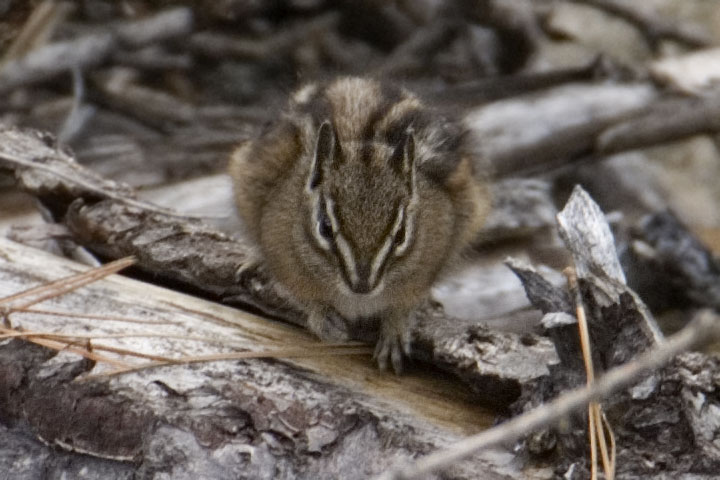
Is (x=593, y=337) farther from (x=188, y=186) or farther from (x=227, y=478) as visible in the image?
(x=188, y=186)

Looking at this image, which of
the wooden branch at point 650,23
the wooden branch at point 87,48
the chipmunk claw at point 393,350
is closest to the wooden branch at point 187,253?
the chipmunk claw at point 393,350

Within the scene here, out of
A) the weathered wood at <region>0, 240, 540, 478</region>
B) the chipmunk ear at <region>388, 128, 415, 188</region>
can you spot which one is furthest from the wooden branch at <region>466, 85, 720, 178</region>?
the weathered wood at <region>0, 240, 540, 478</region>

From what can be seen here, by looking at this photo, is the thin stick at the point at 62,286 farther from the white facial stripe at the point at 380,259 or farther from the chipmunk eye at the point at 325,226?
the white facial stripe at the point at 380,259

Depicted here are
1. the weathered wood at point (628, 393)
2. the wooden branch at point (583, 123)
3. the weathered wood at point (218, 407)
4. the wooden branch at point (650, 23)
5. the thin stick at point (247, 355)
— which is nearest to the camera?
the weathered wood at point (628, 393)

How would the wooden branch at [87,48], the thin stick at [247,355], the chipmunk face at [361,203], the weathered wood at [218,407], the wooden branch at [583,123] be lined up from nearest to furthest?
the weathered wood at [218,407] → the thin stick at [247,355] → the chipmunk face at [361,203] → the wooden branch at [583,123] → the wooden branch at [87,48]

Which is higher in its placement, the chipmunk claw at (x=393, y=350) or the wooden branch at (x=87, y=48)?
the wooden branch at (x=87, y=48)

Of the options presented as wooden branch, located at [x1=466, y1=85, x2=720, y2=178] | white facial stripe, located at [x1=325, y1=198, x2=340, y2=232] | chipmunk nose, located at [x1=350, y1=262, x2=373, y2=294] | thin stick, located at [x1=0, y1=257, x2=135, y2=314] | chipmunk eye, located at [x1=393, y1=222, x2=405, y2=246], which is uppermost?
white facial stripe, located at [x1=325, y1=198, x2=340, y2=232]

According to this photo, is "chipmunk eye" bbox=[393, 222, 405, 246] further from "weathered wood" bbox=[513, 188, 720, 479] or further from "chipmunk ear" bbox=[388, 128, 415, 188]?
"weathered wood" bbox=[513, 188, 720, 479]

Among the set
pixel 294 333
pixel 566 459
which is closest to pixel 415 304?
pixel 294 333

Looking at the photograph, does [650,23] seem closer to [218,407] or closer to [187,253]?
[187,253]
